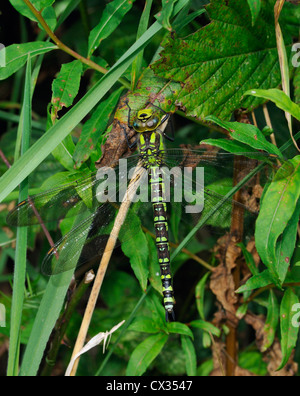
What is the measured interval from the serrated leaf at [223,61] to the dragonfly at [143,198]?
0.54 ft

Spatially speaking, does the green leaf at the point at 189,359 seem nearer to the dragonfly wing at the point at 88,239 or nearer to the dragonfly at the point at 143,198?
the dragonfly at the point at 143,198

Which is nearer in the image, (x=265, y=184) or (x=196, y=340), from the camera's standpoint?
(x=265, y=184)

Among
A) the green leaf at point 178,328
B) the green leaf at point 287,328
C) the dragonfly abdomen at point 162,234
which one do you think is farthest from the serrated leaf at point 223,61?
the green leaf at point 178,328

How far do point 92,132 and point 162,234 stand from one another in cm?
54

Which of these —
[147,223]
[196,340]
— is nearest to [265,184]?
[147,223]

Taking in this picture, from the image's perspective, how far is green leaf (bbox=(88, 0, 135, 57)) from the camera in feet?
5.70

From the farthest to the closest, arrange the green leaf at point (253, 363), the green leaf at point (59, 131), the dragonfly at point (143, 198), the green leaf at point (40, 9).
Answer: the green leaf at point (253, 363)
the dragonfly at point (143, 198)
the green leaf at point (40, 9)
the green leaf at point (59, 131)

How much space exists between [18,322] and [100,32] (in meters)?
1.18

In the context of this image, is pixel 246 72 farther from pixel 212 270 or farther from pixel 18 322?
pixel 18 322

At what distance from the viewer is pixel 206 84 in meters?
1.73

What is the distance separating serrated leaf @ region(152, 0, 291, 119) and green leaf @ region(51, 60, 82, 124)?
0.32m

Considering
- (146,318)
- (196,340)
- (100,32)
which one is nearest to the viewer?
(100,32)

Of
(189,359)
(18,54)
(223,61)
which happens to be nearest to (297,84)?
(223,61)

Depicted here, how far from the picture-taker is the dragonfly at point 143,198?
175 cm
